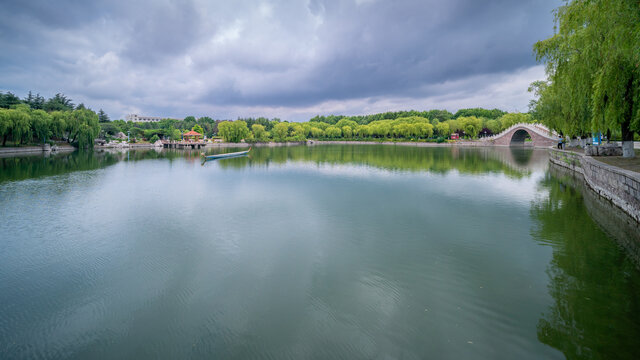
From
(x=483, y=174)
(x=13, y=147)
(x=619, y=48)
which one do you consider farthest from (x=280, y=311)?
(x=13, y=147)

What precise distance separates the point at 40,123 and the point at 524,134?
252 ft

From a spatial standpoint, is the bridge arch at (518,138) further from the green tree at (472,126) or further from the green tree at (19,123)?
the green tree at (19,123)

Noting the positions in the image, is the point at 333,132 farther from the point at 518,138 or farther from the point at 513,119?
the point at 518,138

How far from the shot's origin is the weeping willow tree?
25.2 feet

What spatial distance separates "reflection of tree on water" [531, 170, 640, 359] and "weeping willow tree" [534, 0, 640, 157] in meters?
4.75

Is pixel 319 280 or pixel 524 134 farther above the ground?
pixel 524 134

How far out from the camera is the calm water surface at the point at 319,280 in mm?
4477

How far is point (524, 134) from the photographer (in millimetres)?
56750

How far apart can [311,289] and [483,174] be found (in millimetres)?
18911

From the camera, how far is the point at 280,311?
526 cm

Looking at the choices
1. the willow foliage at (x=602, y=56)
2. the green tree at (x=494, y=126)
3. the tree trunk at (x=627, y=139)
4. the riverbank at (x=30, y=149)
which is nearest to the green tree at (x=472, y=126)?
the green tree at (x=494, y=126)

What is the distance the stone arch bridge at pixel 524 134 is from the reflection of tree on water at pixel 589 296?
4438 centimetres

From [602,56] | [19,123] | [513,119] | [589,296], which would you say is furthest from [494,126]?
[19,123]

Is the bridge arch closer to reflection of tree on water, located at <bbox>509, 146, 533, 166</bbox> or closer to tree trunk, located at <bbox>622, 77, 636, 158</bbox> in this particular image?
reflection of tree on water, located at <bbox>509, 146, 533, 166</bbox>
